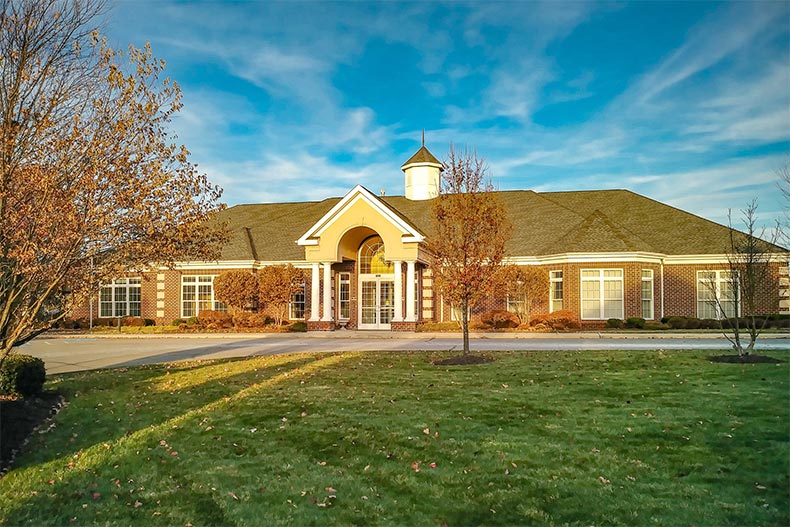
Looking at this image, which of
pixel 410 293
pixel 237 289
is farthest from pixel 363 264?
pixel 237 289

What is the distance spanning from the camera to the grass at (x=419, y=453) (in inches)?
244

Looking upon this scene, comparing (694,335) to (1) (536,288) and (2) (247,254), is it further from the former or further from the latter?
(2) (247,254)

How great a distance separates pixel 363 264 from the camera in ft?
108

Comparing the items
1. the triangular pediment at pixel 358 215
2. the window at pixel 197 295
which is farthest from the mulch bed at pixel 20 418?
the window at pixel 197 295

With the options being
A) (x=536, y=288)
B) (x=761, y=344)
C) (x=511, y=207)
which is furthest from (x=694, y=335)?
(x=511, y=207)

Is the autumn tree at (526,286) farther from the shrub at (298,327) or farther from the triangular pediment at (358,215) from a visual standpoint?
the shrub at (298,327)

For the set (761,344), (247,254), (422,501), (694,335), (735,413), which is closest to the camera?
(422,501)

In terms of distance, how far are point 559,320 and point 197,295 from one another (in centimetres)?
1896

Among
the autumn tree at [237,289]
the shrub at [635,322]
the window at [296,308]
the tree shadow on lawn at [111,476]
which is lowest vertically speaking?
the tree shadow on lawn at [111,476]

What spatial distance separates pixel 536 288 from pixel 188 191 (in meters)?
21.6

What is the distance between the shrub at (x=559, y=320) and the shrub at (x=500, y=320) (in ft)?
2.73

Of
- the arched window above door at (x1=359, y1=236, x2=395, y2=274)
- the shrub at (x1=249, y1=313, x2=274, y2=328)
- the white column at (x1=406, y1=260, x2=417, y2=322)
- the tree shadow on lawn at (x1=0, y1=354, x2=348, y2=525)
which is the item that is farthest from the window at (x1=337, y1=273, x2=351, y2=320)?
the tree shadow on lawn at (x1=0, y1=354, x2=348, y2=525)

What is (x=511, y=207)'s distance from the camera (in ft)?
121

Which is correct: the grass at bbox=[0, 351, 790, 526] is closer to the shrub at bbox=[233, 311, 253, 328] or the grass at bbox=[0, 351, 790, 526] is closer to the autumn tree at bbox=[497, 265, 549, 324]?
the autumn tree at bbox=[497, 265, 549, 324]
